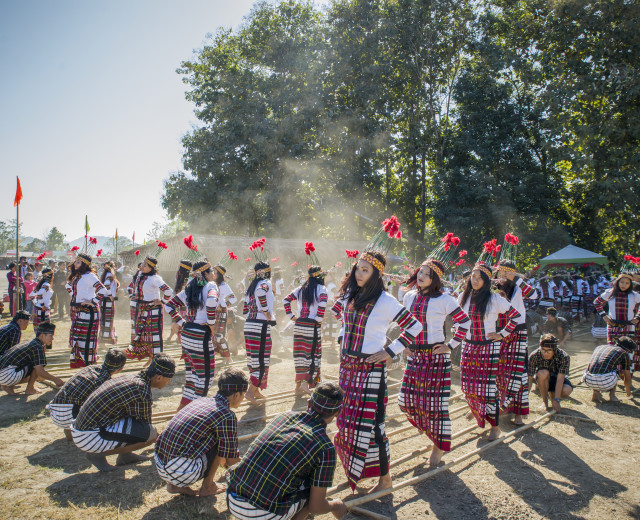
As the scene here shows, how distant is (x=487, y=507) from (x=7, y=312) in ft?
59.9

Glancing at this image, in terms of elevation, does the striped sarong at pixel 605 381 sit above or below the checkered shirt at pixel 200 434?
below

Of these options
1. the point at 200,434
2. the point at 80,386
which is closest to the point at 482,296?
the point at 200,434

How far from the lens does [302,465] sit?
2.82 metres

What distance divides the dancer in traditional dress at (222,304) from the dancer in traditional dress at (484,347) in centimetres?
410

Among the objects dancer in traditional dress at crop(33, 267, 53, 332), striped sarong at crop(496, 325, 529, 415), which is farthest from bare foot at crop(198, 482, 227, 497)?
dancer in traditional dress at crop(33, 267, 53, 332)

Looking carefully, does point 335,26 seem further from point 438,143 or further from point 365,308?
point 365,308

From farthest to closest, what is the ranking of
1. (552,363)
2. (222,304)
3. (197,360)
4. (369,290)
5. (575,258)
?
1. (575,258)
2. (222,304)
3. (552,363)
4. (197,360)
5. (369,290)

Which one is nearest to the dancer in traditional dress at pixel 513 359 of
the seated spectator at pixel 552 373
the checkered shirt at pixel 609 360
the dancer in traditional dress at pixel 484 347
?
the dancer in traditional dress at pixel 484 347

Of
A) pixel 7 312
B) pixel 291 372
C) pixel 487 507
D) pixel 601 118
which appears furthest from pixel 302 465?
pixel 601 118

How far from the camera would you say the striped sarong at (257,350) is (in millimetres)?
6438

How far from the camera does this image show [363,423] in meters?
3.69

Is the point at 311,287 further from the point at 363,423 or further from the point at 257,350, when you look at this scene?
the point at 363,423

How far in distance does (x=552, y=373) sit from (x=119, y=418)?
19.1ft

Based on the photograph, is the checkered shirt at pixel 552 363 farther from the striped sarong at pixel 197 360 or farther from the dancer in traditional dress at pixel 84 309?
the dancer in traditional dress at pixel 84 309
